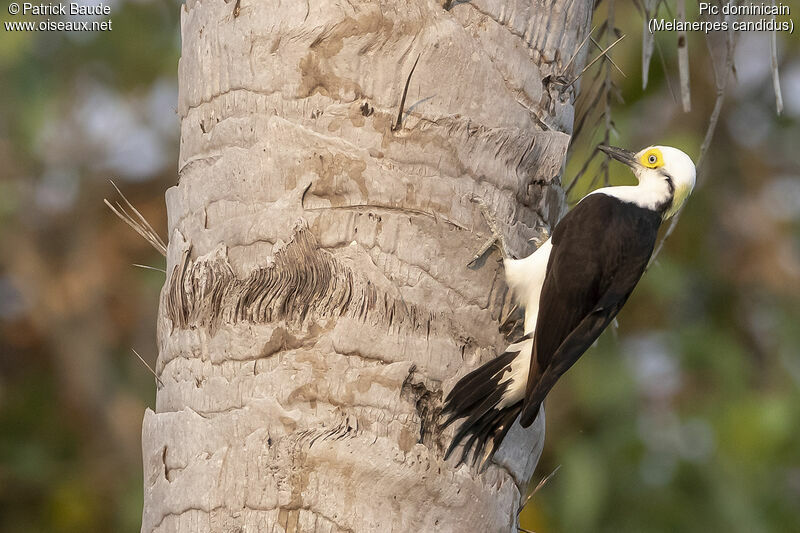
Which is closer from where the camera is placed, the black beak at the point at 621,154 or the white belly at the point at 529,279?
the white belly at the point at 529,279

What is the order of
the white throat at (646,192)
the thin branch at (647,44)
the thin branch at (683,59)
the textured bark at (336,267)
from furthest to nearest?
the white throat at (646,192)
the thin branch at (647,44)
the thin branch at (683,59)
the textured bark at (336,267)

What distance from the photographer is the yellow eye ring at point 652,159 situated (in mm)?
4293

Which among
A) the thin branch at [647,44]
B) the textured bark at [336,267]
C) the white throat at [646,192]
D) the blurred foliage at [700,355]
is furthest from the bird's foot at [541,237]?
the blurred foliage at [700,355]

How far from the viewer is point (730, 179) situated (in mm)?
9711

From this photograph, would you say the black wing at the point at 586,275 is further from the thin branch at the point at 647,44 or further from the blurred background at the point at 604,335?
the blurred background at the point at 604,335

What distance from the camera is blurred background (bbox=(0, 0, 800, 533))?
7879mm

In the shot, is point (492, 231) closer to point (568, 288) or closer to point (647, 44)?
point (568, 288)

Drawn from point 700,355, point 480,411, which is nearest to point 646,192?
point 480,411

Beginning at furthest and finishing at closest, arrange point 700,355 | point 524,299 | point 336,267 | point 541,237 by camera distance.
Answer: point 700,355, point 541,237, point 524,299, point 336,267

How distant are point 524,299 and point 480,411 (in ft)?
1.52

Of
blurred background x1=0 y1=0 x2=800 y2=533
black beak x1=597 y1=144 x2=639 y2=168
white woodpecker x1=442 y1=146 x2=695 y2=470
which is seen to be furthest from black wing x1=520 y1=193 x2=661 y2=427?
blurred background x1=0 y1=0 x2=800 y2=533

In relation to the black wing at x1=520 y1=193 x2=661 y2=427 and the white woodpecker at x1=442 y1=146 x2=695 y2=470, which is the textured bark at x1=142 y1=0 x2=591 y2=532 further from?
the black wing at x1=520 y1=193 x2=661 y2=427

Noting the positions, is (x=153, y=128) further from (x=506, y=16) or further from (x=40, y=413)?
(x=506, y=16)

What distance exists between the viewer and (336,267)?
2820mm
